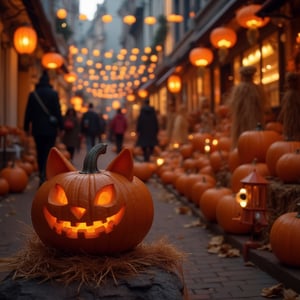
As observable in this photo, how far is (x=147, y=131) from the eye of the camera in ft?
45.3

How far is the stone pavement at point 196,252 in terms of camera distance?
4.14 meters

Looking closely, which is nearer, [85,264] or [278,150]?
[85,264]

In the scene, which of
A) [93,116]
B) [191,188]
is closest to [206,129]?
[191,188]

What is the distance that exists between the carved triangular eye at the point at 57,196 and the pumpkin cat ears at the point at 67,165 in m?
0.18

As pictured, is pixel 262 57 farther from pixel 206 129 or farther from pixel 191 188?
pixel 191 188

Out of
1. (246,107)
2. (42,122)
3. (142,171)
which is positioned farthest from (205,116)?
(246,107)

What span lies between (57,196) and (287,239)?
6.40 feet

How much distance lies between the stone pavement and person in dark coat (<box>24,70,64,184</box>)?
0.85m

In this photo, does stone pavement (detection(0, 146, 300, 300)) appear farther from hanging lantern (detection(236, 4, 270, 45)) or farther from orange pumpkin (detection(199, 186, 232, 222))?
hanging lantern (detection(236, 4, 270, 45))

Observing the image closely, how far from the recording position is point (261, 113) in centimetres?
747

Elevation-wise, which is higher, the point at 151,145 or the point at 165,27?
the point at 165,27

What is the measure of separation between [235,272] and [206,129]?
7043 mm

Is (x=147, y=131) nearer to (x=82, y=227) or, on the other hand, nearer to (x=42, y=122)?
(x=42, y=122)

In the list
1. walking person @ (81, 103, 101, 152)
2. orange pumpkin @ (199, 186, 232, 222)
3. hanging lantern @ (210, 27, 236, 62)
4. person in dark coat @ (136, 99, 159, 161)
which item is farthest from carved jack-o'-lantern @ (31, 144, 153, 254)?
walking person @ (81, 103, 101, 152)
